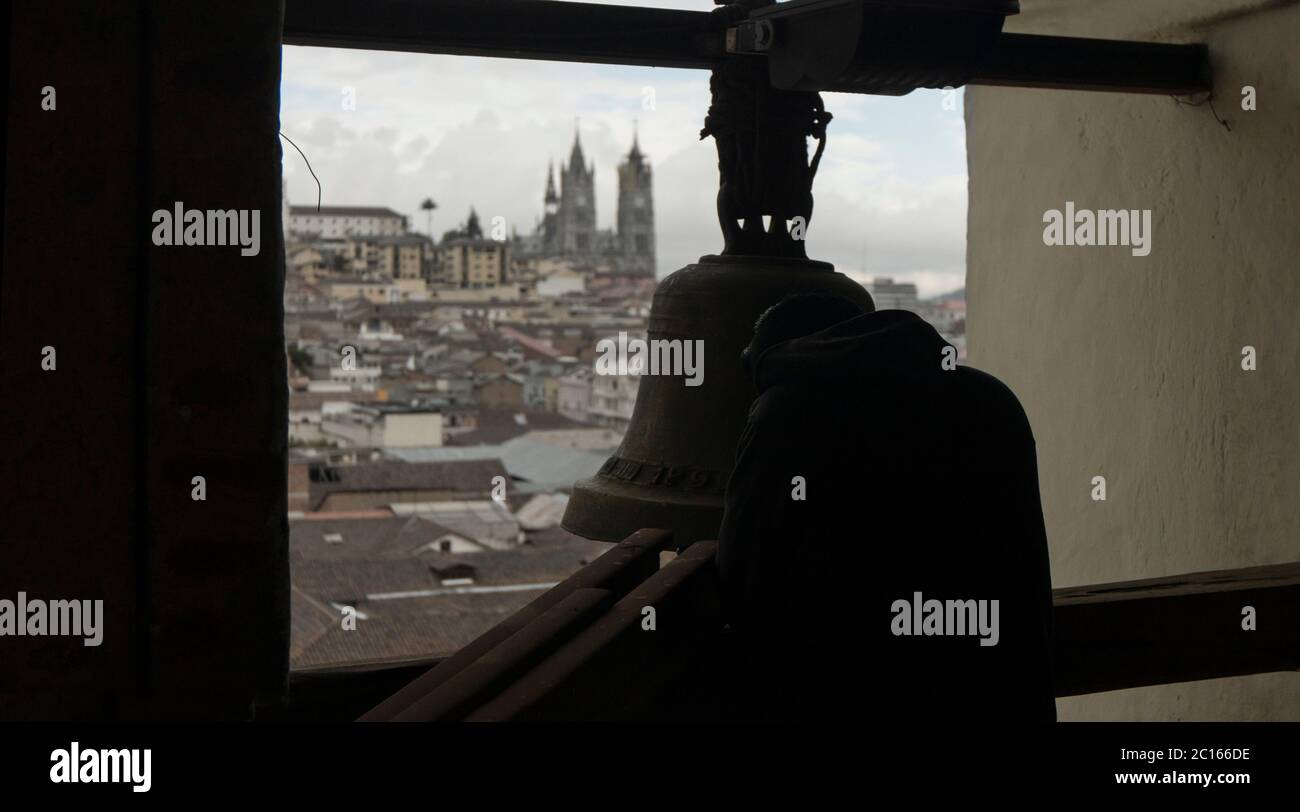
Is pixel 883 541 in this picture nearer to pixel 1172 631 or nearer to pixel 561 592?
pixel 561 592

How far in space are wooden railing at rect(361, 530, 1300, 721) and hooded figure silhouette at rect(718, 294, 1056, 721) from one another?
53 mm

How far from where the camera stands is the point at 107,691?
1.05 metres

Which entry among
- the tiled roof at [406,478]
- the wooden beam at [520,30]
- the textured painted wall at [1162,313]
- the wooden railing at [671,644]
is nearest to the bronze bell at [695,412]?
the wooden railing at [671,644]

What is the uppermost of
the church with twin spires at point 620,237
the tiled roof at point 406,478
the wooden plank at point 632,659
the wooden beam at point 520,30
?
the church with twin spires at point 620,237

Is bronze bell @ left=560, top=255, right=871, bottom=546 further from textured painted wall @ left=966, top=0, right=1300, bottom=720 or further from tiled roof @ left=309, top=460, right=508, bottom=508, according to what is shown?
tiled roof @ left=309, top=460, right=508, bottom=508

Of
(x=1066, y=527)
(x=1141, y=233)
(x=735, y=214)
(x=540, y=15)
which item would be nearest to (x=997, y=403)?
(x=735, y=214)

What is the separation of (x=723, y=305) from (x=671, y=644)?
55cm

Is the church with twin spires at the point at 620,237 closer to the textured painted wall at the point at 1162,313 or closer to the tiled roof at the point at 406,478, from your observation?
the tiled roof at the point at 406,478

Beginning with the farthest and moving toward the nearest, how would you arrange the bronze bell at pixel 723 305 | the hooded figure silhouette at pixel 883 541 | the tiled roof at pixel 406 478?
the tiled roof at pixel 406 478, the bronze bell at pixel 723 305, the hooded figure silhouette at pixel 883 541

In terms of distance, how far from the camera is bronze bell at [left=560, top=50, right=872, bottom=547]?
5.36ft

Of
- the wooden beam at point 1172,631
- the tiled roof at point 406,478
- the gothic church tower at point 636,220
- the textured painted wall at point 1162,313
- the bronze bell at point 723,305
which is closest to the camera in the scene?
the bronze bell at point 723,305

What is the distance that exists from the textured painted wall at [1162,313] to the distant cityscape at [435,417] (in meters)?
0.34

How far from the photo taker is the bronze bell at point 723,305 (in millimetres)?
1635

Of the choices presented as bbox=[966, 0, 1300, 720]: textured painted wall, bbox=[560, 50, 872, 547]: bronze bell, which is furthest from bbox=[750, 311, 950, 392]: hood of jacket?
bbox=[966, 0, 1300, 720]: textured painted wall
